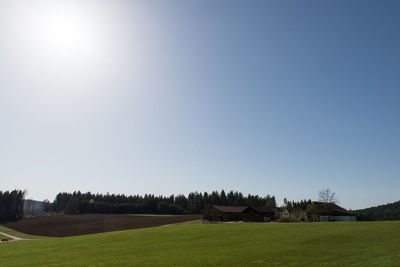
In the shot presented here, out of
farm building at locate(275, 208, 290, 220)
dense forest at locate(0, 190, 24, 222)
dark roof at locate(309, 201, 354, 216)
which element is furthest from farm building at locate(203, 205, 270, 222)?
dense forest at locate(0, 190, 24, 222)

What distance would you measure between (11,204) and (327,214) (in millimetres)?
154331

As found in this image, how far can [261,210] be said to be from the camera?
85.9 m

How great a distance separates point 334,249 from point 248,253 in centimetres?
695

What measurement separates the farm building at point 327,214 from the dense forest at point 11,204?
144m

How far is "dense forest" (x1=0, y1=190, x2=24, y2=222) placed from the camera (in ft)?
452

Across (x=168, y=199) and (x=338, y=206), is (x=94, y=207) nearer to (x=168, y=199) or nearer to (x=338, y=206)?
(x=168, y=199)

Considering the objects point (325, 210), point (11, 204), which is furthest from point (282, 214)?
point (11, 204)

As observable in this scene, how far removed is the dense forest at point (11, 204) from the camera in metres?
138

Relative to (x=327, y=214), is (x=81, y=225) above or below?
below

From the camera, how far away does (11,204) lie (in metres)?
142

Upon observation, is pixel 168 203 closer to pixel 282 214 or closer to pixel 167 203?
pixel 167 203

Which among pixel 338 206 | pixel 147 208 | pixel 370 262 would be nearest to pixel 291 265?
pixel 370 262

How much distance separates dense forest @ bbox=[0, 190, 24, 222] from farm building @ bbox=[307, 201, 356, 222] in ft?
471

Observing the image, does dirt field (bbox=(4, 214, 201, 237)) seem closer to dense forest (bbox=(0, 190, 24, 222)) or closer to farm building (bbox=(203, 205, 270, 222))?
farm building (bbox=(203, 205, 270, 222))
